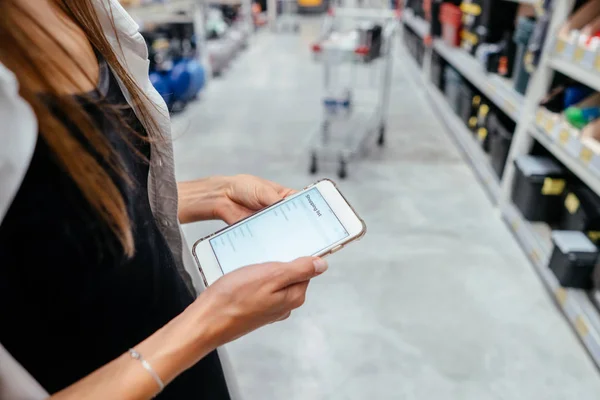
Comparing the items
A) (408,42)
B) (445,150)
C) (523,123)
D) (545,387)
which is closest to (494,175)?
(523,123)

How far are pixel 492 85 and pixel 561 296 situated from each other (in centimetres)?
126

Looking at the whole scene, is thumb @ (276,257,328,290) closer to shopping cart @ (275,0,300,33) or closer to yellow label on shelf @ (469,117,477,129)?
yellow label on shelf @ (469,117,477,129)

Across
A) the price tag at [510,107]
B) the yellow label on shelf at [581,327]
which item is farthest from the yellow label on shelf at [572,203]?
the price tag at [510,107]

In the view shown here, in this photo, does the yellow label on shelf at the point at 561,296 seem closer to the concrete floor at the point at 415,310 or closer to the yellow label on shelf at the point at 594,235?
the concrete floor at the point at 415,310

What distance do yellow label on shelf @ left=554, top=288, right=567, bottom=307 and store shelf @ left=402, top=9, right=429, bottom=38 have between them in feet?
10.4

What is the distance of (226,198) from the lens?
2.49ft

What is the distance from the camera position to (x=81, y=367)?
48 centimetres

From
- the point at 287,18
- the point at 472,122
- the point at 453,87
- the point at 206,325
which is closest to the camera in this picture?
the point at 206,325

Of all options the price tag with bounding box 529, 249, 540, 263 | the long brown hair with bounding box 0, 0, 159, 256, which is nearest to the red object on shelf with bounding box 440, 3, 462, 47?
the price tag with bounding box 529, 249, 540, 263

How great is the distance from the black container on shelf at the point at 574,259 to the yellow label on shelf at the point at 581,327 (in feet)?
0.40

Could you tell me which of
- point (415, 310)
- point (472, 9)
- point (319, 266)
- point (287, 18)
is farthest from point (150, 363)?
point (287, 18)

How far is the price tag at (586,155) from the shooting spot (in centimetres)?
140

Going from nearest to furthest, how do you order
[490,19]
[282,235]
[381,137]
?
[282,235] < [490,19] < [381,137]

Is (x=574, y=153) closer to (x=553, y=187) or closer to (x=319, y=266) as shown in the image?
(x=553, y=187)
